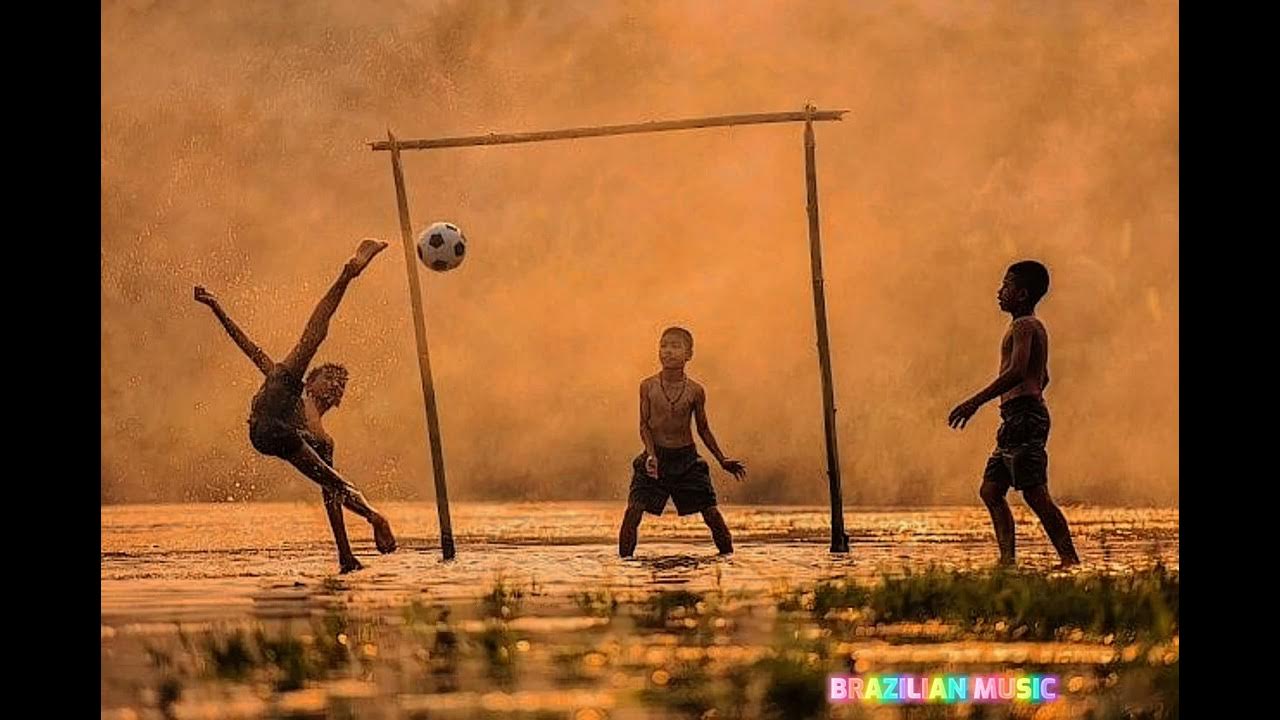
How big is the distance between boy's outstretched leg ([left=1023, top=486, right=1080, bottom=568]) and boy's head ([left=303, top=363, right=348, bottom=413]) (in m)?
4.28

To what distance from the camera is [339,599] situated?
33.1 feet

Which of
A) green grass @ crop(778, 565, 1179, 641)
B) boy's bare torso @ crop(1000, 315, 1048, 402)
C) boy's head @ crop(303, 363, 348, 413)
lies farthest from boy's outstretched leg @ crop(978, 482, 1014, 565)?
boy's head @ crop(303, 363, 348, 413)

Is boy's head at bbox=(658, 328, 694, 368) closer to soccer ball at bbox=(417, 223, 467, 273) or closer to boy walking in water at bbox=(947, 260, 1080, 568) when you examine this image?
soccer ball at bbox=(417, 223, 467, 273)

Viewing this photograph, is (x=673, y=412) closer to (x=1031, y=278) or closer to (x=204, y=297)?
(x=1031, y=278)

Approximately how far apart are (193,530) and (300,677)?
7807mm

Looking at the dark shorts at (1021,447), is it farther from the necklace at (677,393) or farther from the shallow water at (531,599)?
the necklace at (677,393)

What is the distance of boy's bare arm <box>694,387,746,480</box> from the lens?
1171 cm

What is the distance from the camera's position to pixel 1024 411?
1074 centimetres

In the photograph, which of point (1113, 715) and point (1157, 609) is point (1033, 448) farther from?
point (1113, 715)

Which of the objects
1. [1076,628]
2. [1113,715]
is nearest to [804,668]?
[1113,715]

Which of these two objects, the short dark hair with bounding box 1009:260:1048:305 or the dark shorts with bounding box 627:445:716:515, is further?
the dark shorts with bounding box 627:445:716:515

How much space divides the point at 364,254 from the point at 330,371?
33.8 inches

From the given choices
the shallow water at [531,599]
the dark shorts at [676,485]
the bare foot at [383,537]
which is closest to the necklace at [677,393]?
the dark shorts at [676,485]

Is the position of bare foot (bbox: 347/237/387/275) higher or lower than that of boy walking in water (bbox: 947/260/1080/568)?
higher
